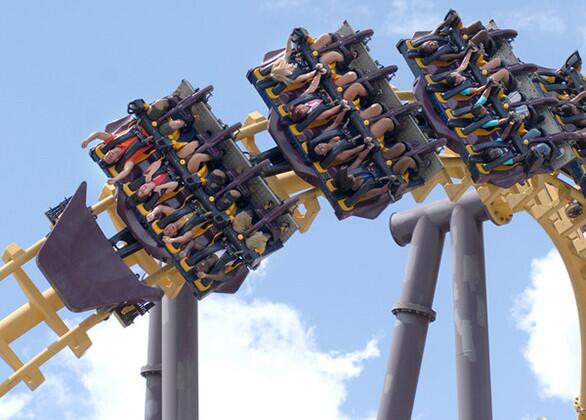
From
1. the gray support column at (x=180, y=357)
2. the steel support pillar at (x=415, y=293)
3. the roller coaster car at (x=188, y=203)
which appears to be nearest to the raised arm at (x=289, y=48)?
the roller coaster car at (x=188, y=203)

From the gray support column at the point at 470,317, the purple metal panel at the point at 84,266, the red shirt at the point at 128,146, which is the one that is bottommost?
the gray support column at the point at 470,317

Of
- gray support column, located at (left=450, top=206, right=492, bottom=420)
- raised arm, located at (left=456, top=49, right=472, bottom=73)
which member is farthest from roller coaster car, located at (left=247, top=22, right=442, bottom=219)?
gray support column, located at (left=450, top=206, right=492, bottom=420)

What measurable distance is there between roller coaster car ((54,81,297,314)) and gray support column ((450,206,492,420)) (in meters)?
1.76

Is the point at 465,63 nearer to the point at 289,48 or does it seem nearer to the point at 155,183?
the point at 289,48

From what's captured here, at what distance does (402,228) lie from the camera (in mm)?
12367

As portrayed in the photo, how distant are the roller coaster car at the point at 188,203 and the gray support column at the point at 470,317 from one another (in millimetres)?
1764

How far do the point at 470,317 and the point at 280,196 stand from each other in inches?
70.5

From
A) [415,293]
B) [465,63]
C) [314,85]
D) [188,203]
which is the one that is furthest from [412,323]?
[188,203]

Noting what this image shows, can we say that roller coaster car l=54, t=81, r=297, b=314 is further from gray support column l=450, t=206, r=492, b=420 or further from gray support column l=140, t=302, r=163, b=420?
gray support column l=450, t=206, r=492, b=420

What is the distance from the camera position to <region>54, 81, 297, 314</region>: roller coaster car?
10.1 meters

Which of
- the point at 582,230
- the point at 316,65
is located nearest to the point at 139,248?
the point at 316,65

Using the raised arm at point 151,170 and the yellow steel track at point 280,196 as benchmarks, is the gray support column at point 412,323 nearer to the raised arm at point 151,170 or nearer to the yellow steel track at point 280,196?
the yellow steel track at point 280,196

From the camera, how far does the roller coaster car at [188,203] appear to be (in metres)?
10.1

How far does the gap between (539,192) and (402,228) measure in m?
1.00
